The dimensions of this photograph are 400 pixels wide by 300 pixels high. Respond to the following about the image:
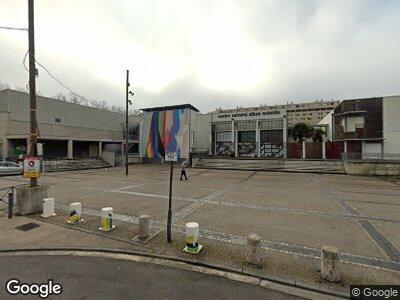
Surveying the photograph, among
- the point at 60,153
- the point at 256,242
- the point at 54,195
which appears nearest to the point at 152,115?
the point at 60,153

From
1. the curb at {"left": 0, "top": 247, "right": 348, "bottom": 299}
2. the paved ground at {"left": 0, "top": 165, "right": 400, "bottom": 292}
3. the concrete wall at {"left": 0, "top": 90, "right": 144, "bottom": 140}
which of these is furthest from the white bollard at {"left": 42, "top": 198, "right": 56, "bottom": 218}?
the concrete wall at {"left": 0, "top": 90, "right": 144, "bottom": 140}

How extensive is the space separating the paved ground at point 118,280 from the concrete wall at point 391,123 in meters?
32.3

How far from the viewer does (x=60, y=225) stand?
7.32 m

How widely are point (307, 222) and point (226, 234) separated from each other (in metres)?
3.15

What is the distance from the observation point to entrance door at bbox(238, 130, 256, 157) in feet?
143

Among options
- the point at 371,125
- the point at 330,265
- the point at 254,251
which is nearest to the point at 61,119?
the point at 254,251

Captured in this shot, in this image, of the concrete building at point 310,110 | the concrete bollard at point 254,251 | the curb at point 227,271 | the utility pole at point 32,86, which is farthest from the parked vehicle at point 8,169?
the concrete building at point 310,110

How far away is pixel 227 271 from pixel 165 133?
38247 millimetres

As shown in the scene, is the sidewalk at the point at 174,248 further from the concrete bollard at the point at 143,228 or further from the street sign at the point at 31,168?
the street sign at the point at 31,168

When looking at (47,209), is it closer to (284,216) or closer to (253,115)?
(284,216)

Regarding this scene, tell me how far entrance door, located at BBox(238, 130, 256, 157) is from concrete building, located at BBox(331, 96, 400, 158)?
16091 mm

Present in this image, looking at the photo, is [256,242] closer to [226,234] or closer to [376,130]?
[226,234]

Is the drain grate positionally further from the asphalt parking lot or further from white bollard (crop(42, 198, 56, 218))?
the asphalt parking lot

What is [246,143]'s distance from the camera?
147 feet
